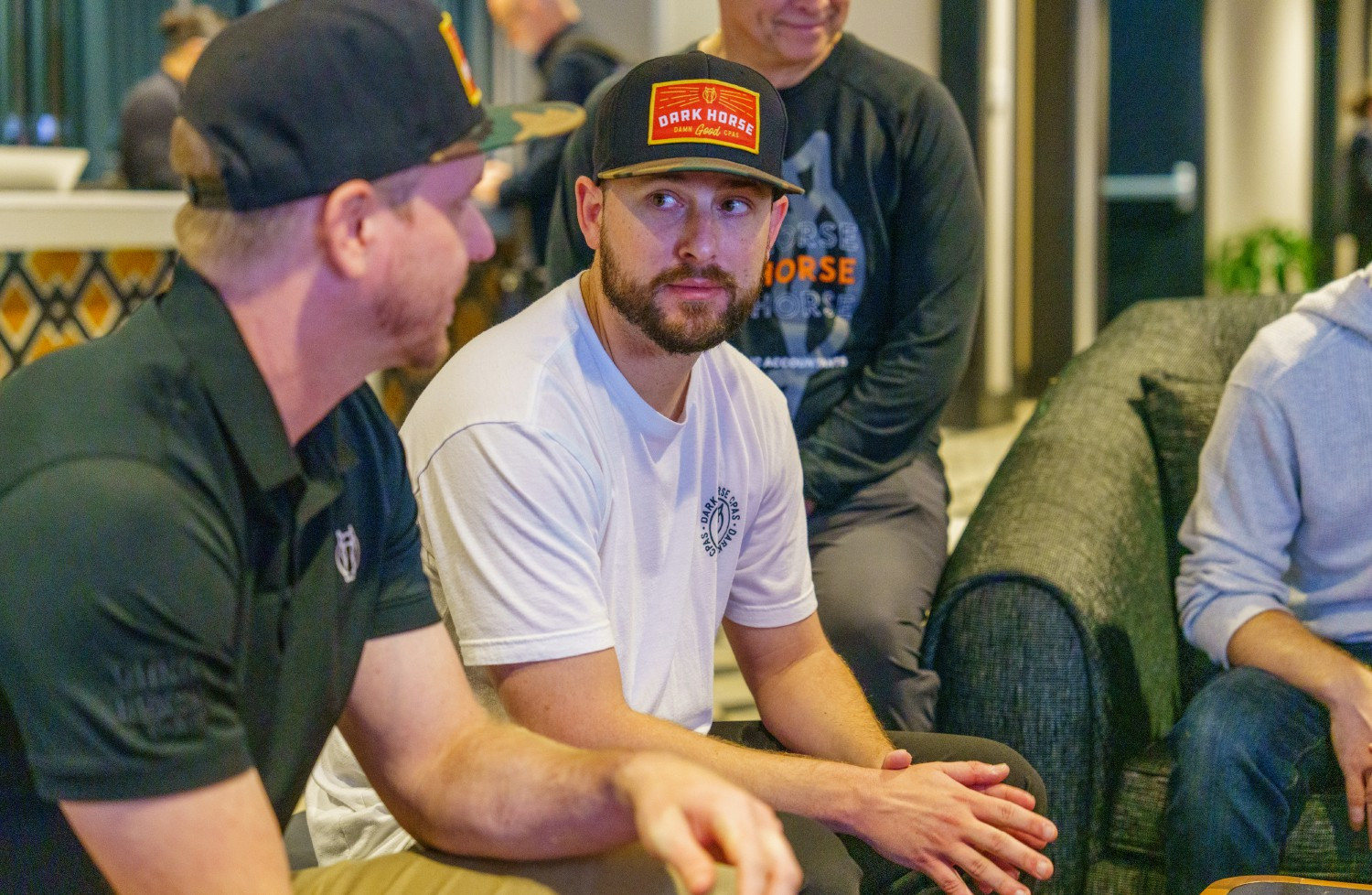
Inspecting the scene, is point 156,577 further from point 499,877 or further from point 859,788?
point 859,788

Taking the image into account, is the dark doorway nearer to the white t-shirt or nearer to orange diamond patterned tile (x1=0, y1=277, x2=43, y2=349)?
orange diamond patterned tile (x1=0, y1=277, x2=43, y2=349)

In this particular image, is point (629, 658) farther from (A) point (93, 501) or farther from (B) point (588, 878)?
(A) point (93, 501)

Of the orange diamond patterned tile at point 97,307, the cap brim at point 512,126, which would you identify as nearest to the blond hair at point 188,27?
the orange diamond patterned tile at point 97,307

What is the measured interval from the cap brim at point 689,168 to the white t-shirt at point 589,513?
0.15m

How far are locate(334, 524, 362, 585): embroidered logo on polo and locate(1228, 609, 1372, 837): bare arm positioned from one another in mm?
1248

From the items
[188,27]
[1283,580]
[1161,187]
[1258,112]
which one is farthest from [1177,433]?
[1258,112]

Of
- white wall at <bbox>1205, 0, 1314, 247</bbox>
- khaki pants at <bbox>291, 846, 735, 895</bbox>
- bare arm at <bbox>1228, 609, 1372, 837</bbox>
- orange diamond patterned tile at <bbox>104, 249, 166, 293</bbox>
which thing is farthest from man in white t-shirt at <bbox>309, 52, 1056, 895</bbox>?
white wall at <bbox>1205, 0, 1314, 247</bbox>

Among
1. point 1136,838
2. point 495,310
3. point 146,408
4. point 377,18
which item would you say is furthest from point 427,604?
point 495,310

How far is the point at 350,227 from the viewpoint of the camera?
999 millimetres

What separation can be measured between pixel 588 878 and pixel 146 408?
47cm

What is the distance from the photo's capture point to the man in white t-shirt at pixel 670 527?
1.43m

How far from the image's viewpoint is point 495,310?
596cm

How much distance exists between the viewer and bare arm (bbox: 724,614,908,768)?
1689mm

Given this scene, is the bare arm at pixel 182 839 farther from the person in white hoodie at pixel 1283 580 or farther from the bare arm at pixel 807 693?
the person in white hoodie at pixel 1283 580
